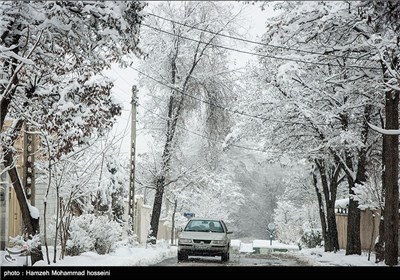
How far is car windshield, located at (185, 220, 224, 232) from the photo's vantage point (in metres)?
8.05

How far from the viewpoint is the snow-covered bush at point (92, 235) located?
8250 mm

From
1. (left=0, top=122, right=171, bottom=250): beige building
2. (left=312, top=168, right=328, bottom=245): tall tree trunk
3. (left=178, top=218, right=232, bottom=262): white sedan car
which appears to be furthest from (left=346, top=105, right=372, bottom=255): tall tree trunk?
(left=0, top=122, right=171, bottom=250): beige building

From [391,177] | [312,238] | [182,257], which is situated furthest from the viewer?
[312,238]

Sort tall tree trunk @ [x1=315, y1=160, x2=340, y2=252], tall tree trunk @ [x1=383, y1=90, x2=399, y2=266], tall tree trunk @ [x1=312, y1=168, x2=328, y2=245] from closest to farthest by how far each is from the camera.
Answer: tall tree trunk @ [x1=383, y1=90, x2=399, y2=266], tall tree trunk @ [x1=315, y1=160, x2=340, y2=252], tall tree trunk @ [x1=312, y1=168, x2=328, y2=245]

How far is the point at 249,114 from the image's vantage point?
8.45 m

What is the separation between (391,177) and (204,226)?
2799mm

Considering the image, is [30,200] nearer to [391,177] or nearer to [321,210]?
[391,177]

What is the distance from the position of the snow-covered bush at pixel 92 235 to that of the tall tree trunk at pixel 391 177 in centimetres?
388

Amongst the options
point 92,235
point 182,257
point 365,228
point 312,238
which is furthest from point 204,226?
point 312,238

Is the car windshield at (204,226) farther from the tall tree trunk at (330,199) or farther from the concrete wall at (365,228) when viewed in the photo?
the tall tree trunk at (330,199)

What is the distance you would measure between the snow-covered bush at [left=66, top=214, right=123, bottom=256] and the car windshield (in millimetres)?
1194

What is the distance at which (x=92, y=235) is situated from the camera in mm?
8789

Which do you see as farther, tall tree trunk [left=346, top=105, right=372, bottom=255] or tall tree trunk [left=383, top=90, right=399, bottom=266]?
tall tree trunk [left=346, top=105, right=372, bottom=255]

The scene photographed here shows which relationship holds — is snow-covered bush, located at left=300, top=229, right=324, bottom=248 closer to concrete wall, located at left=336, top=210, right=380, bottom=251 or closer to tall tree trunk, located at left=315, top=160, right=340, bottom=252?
tall tree trunk, located at left=315, top=160, right=340, bottom=252
